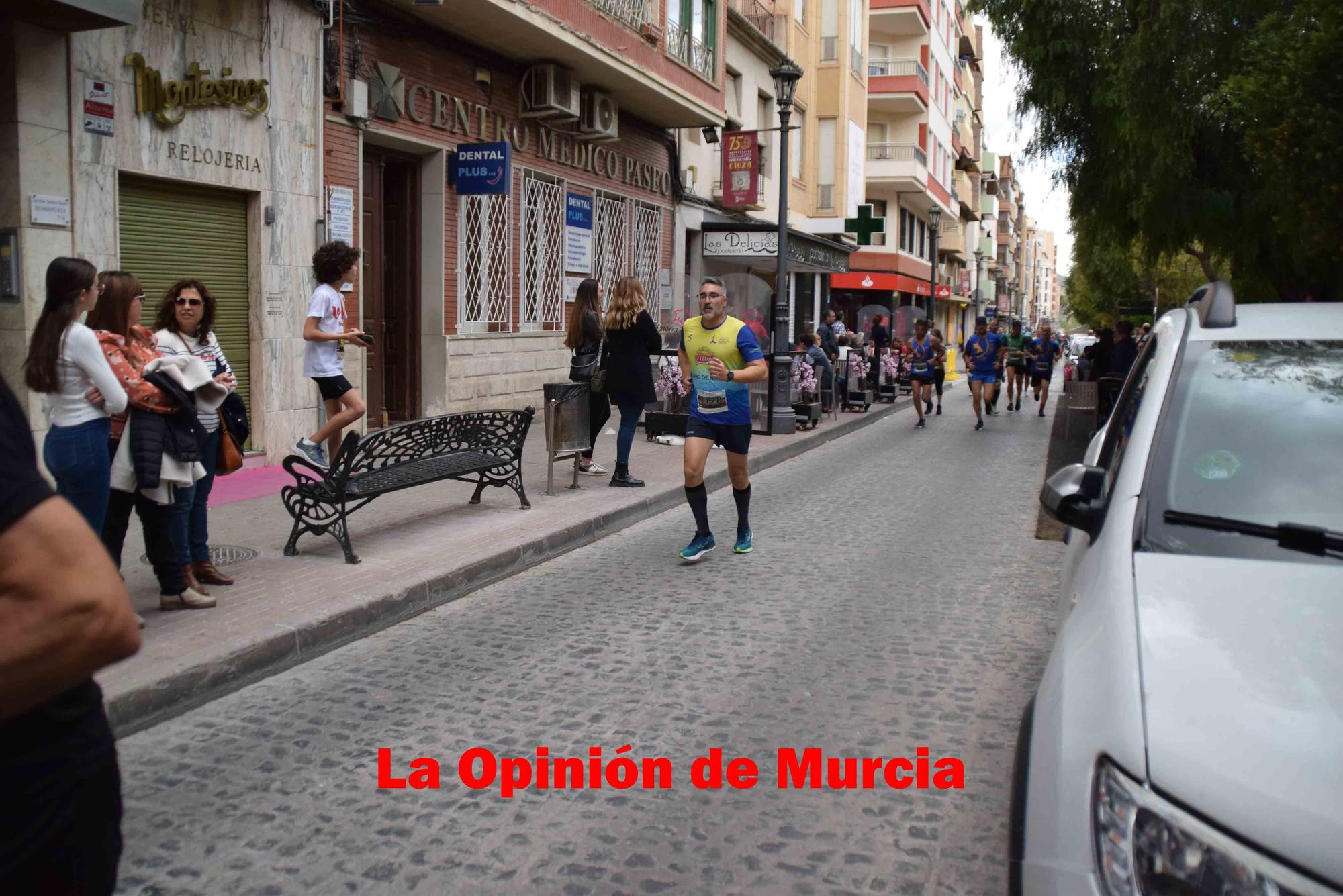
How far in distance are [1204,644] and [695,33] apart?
65.6 feet

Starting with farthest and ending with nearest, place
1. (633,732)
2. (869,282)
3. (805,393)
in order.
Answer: (869,282) → (805,393) → (633,732)

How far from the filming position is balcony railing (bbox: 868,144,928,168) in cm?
4369

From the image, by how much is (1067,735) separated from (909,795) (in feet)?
5.86

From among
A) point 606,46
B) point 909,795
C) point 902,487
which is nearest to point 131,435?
point 909,795

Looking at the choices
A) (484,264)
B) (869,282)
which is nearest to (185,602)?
(484,264)

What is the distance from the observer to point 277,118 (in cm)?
1136

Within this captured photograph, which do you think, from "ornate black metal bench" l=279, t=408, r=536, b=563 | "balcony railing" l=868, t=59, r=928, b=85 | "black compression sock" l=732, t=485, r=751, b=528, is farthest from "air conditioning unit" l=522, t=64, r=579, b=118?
"balcony railing" l=868, t=59, r=928, b=85

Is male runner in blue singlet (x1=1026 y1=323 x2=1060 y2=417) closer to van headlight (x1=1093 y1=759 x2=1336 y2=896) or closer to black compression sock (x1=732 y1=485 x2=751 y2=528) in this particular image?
black compression sock (x1=732 y1=485 x2=751 y2=528)

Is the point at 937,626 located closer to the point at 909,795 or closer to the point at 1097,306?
the point at 909,795

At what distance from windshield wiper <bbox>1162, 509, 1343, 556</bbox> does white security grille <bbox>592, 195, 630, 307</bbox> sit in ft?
53.2

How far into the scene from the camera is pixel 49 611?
1.64 meters

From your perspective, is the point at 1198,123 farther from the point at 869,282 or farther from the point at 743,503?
the point at 869,282

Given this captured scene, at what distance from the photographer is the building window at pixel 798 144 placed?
30.1 metres

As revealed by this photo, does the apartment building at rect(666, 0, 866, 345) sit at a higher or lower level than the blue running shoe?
higher
